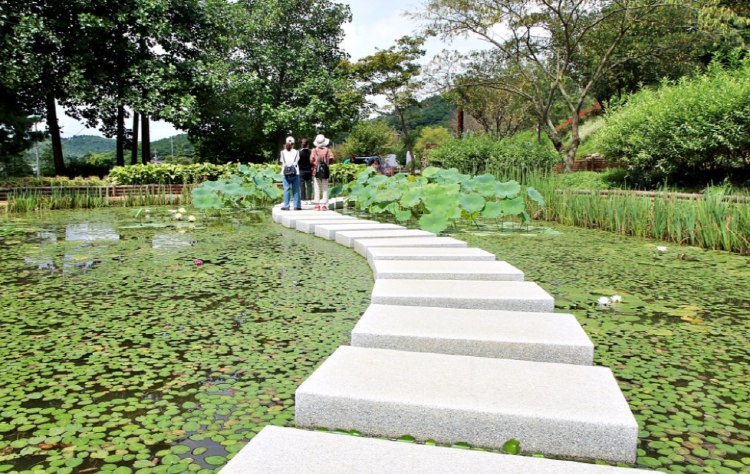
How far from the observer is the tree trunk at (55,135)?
17.9 meters

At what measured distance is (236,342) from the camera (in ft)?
9.35

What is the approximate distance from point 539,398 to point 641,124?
11800 mm

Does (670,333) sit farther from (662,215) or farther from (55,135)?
(55,135)

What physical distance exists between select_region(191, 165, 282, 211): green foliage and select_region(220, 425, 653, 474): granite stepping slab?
29.3 feet

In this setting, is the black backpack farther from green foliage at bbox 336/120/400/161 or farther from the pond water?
green foliage at bbox 336/120/400/161

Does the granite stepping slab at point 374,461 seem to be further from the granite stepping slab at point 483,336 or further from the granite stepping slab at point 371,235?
the granite stepping slab at point 371,235

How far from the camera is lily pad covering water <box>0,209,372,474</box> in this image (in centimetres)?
183

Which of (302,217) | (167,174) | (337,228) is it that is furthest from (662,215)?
(167,174)

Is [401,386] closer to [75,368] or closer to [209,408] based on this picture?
[209,408]

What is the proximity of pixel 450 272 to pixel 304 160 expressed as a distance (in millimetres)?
6165

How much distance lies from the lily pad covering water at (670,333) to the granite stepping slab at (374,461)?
1.62ft

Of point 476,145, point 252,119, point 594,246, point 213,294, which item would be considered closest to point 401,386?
point 213,294

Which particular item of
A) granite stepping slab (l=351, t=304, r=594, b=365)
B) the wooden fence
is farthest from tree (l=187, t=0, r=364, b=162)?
granite stepping slab (l=351, t=304, r=594, b=365)

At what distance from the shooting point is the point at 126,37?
58.7ft
